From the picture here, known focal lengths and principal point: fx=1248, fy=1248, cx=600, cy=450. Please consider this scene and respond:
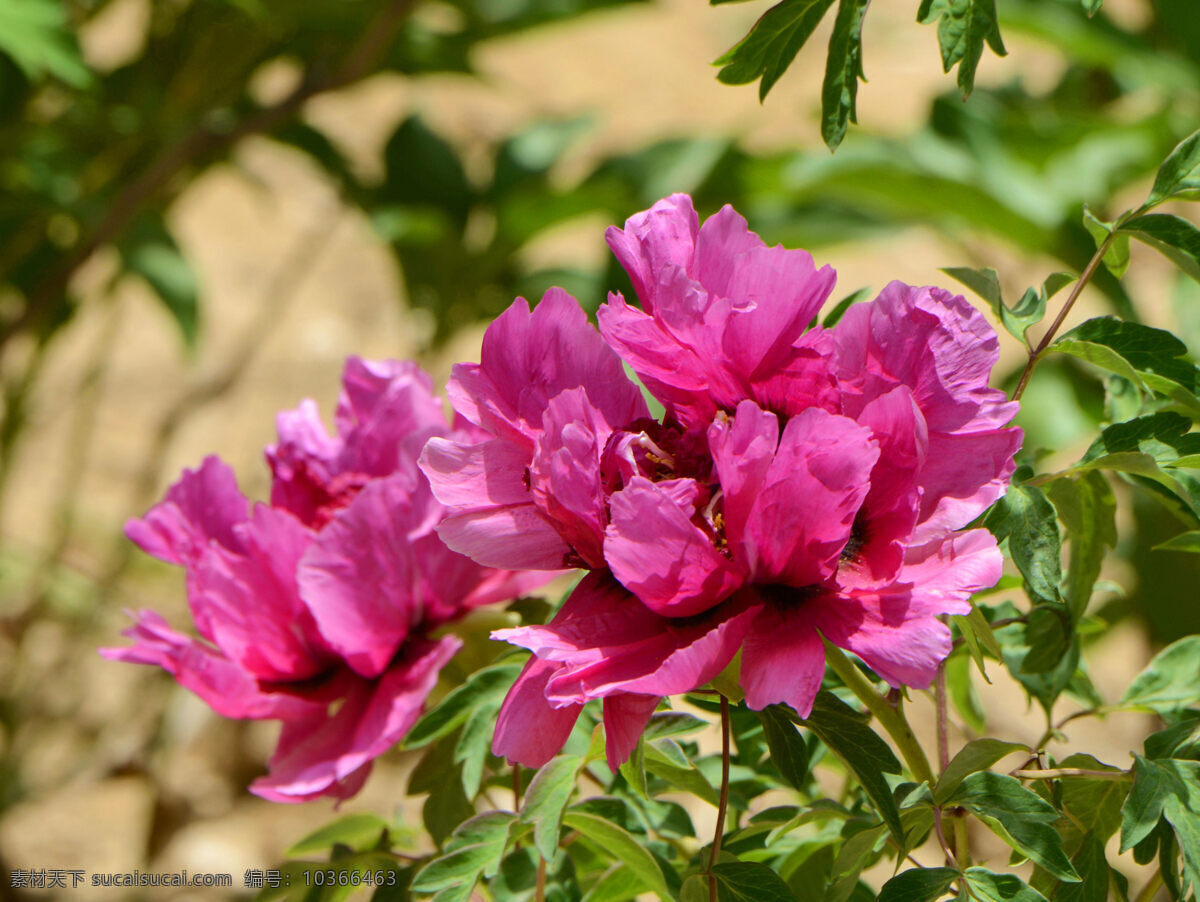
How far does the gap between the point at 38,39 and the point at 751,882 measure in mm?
800

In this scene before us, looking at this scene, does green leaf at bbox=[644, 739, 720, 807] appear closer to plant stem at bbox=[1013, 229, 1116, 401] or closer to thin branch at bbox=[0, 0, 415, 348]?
plant stem at bbox=[1013, 229, 1116, 401]

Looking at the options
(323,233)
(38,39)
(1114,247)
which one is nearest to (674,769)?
(1114,247)

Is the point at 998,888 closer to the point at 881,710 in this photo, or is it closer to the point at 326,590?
the point at 881,710

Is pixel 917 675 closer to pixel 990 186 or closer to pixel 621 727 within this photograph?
pixel 621 727

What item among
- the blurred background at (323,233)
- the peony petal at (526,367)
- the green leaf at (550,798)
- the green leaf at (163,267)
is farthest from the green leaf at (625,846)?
the green leaf at (163,267)

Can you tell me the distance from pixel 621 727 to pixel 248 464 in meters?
1.67

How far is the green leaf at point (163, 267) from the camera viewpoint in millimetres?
1275

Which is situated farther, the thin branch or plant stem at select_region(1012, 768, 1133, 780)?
the thin branch

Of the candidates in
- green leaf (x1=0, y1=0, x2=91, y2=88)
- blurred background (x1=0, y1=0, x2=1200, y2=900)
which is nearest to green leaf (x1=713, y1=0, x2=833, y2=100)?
blurred background (x1=0, y1=0, x2=1200, y2=900)

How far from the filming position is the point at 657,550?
31cm

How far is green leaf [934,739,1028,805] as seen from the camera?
350 mm

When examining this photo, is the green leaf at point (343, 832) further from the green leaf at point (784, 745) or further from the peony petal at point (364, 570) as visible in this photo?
the green leaf at point (784, 745)

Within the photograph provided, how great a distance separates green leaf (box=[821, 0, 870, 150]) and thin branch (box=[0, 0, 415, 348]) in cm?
84

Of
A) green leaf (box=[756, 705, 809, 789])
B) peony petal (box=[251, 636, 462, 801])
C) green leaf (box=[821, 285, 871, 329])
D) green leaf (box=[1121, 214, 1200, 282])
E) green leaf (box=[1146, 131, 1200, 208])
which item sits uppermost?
green leaf (box=[1146, 131, 1200, 208])
